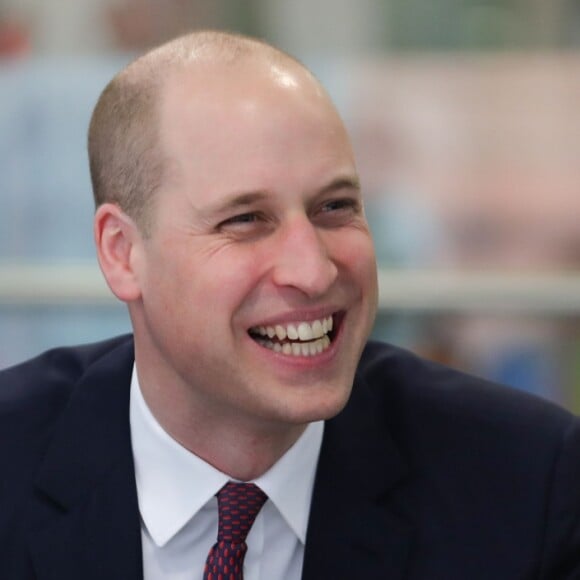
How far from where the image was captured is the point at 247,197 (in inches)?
74.2

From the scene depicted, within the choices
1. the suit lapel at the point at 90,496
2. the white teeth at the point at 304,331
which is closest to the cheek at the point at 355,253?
the white teeth at the point at 304,331

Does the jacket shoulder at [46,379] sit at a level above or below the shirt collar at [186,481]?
above

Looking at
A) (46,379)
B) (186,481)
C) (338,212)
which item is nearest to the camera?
(338,212)

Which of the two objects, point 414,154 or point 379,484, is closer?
point 379,484

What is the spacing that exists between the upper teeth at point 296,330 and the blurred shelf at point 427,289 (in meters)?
1.72

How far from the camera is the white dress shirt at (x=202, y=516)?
2033 millimetres

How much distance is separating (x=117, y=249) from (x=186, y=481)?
0.38 metres

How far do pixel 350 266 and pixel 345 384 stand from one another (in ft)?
0.57

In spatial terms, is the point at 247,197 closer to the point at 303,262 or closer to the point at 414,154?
the point at 303,262

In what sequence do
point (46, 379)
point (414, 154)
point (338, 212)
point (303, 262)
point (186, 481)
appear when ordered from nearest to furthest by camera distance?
1. point (303, 262)
2. point (338, 212)
3. point (186, 481)
4. point (46, 379)
5. point (414, 154)

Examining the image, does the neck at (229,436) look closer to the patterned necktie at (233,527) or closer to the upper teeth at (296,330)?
the patterned necktie at (233,527)

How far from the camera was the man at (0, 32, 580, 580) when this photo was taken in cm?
191

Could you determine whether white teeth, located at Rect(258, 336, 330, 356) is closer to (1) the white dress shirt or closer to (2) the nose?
(2) the nose

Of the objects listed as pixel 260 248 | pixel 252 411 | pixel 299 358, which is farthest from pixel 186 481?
pixel 260 248
